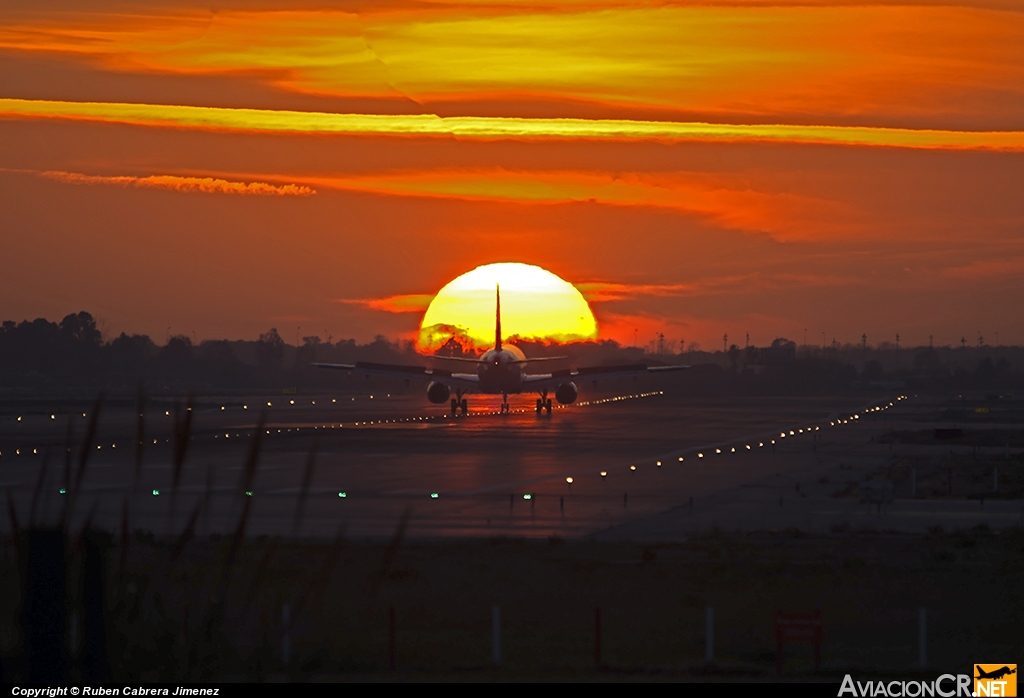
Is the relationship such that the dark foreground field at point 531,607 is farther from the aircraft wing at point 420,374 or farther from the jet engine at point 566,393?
the aircraft wing at point 420,374

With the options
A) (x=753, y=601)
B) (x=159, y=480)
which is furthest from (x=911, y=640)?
(x=159, y=480)

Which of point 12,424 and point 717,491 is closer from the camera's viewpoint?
point 717,491

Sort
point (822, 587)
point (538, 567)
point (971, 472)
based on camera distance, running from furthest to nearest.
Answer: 1. point (971, 472)
2. point (538, 567)
3. point (822, 587)

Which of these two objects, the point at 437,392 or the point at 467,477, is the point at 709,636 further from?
the point at 437,392

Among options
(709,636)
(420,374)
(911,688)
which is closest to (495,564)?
(709,636)

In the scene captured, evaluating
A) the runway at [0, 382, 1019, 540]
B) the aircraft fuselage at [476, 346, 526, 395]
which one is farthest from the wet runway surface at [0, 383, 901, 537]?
the aircraft fuselage at [476, 346, 526, 395]

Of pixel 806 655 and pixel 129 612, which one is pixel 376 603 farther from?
pixel 129 612
